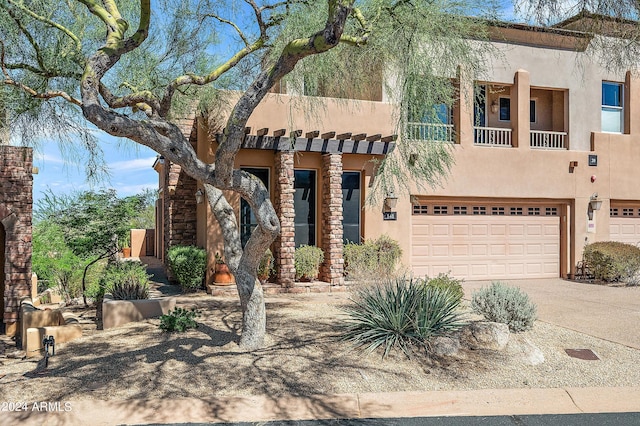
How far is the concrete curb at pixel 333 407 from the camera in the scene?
208 inches

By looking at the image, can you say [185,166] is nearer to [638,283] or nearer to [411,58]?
[411,58]

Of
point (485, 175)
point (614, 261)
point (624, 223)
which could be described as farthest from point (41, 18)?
point (624, 223)

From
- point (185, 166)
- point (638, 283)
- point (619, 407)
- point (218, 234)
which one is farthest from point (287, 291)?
point (638, 283)

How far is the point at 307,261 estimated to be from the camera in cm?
1359

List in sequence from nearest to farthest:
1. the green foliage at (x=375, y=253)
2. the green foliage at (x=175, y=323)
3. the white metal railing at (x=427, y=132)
→ the green foliage at (x=175, y=323) < the white metal railing at (x=427, y=132) < the green foliage at (x=375, y=253)

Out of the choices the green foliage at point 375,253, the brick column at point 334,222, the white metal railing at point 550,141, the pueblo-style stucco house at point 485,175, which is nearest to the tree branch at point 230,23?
the pueblo-style stucco house at point 485,175

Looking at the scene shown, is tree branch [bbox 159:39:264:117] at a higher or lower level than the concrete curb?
higher

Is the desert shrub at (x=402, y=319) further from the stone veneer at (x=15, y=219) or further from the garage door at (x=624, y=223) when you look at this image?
the garage door at (x=624, y=223)

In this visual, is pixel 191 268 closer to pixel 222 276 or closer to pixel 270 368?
pixel 222 276

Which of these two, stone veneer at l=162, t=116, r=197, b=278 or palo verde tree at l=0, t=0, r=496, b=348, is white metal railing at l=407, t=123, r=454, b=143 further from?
stone veneer at l=162, t=116, r=197, b=278

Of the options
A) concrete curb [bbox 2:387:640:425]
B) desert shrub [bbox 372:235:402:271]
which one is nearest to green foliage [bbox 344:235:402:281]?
desert shrub [bbox 372:235:402:271]

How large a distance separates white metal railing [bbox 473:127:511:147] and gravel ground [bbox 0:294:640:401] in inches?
Result: 358

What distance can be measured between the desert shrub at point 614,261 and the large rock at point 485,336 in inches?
397

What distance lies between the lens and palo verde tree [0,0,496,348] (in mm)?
6637
